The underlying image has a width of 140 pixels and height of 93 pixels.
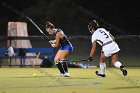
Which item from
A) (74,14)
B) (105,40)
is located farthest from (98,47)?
(105,40)

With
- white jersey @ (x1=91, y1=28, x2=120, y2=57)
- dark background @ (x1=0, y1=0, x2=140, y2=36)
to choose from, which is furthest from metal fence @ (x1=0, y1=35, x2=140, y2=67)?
white jersey @ (x1=91, y1=28, x2=120, y2=57)

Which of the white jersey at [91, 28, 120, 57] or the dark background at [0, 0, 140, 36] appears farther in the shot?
the dark background at [0, 0, 140, 36]

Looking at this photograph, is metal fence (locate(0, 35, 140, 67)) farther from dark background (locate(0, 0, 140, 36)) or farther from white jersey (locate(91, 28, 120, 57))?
white jersey (locate(91, 28, 120, 57))

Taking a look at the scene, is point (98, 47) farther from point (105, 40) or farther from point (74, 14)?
point (105, 40)

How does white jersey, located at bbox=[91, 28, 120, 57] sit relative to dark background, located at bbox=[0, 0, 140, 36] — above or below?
below

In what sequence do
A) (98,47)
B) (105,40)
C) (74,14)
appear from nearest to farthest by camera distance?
(105,40) → (98,47) → (74,14)

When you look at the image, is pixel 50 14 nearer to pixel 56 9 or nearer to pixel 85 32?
pixel 56 9

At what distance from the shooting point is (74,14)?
44.3 meters

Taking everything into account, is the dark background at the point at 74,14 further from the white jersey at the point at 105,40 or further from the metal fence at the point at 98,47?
the white jersey at the point at 105,40

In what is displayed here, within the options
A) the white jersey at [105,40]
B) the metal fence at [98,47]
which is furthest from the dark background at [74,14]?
the white jersey at [105,40]

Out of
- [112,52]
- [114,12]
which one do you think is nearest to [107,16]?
[114,12]

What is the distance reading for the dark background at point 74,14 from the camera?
136 ft

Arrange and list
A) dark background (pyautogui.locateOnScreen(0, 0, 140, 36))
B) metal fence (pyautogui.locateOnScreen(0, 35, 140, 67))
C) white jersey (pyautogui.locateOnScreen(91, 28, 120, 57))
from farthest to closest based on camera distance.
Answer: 1. dark background (pyautogui.locateOnScreen(0, 0, 140, 36))
2. metal fence (pyautogui.locateOnScreen(0, 35, 140, 67))
3. white jersey (pyautogui.locateOnScreen(91, 28, 120, 57))

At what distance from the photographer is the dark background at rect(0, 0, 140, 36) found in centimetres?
4150
